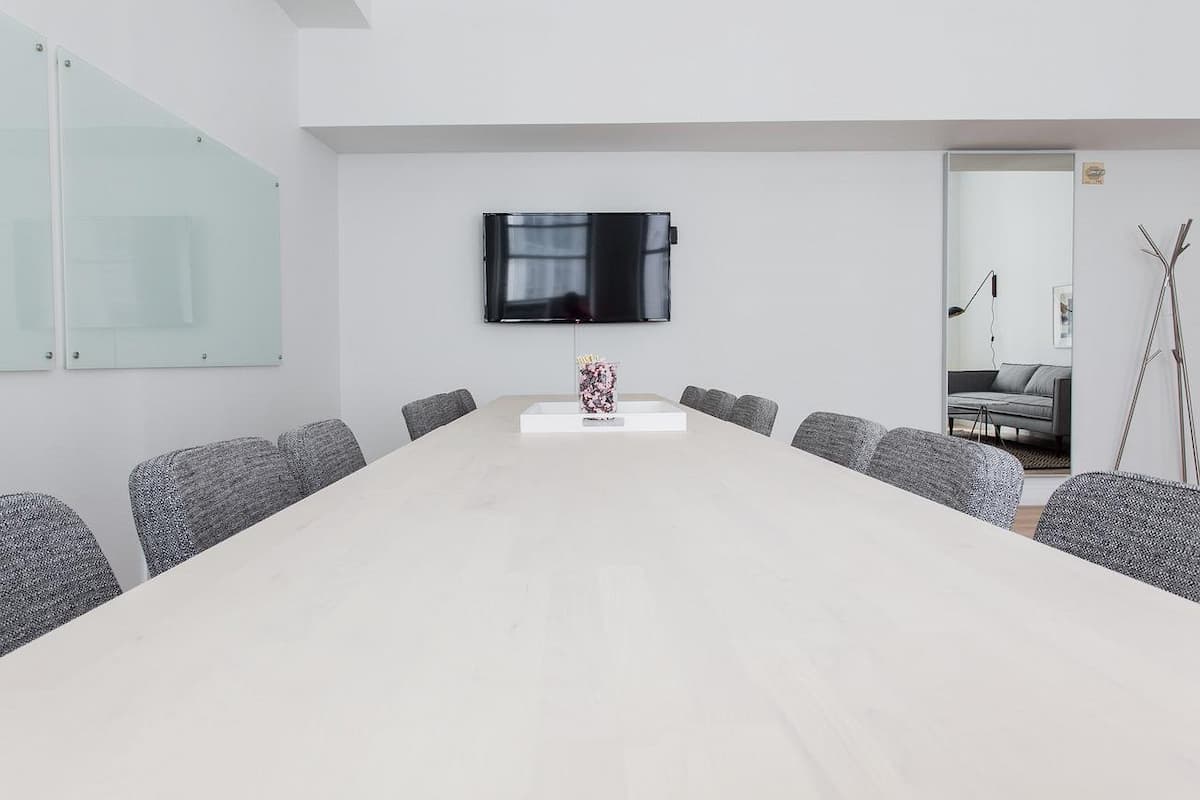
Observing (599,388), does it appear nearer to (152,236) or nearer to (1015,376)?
(152,236)

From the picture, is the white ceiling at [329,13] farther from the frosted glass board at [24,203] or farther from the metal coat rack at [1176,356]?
the metal coat rack at [1176,356]

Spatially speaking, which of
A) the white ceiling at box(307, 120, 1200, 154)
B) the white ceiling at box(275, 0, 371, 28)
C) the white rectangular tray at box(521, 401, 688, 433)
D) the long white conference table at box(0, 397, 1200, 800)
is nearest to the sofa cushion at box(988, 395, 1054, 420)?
the white ceiling at box(307, 120, 1200, 154)

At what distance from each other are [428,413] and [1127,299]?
16.3ft

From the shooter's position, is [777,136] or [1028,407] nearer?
[777,136]

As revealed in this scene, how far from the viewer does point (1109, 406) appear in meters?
5.48

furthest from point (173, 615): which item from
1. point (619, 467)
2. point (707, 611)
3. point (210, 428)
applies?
point (210, 428)

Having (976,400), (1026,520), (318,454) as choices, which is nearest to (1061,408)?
(976,400)

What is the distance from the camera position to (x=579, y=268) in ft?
17.3

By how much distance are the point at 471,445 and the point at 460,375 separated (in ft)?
11.5

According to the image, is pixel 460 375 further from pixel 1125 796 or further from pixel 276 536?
pixel 1125 796

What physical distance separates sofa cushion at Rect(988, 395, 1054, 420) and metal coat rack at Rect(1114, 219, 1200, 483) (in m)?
0.50

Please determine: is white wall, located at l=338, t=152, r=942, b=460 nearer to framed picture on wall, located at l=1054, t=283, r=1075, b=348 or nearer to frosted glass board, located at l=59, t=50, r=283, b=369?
framed picture on wall, located at l=1054, t=283, r=1075, b=348

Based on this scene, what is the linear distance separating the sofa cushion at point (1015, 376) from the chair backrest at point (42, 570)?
18.4 ft

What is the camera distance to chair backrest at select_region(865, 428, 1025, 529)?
1313mm
